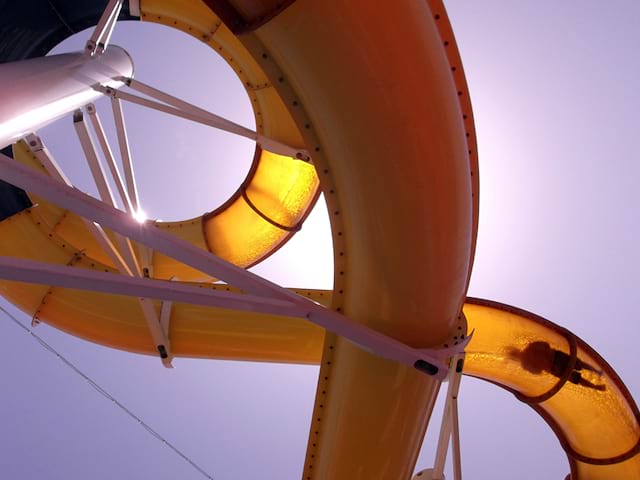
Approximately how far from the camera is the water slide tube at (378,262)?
2.25m

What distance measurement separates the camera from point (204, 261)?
2289mm

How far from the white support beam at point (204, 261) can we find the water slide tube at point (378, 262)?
19 centimetres

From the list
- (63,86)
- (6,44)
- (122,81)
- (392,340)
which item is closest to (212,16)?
(122,81)

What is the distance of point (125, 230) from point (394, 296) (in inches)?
54.4

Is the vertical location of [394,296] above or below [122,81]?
below

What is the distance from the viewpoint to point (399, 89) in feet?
7.47

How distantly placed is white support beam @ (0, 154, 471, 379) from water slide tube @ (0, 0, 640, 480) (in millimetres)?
185

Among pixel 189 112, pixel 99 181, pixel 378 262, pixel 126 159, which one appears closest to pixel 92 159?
pixel 99 181

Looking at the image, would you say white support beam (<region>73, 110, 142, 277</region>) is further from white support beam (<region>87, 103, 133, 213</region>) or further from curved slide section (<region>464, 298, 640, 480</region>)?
curved slide section (<region>464, 298, 640, 480</region>)

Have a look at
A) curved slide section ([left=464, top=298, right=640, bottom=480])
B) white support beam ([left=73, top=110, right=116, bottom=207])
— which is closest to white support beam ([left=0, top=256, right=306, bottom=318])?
white support beam ([left=73, top=110, right=116, bottom=207])

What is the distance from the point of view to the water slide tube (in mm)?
2252

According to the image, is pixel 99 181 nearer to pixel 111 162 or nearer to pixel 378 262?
pixel 111 162

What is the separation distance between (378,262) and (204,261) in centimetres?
89

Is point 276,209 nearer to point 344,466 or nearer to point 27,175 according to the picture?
point 344,466
